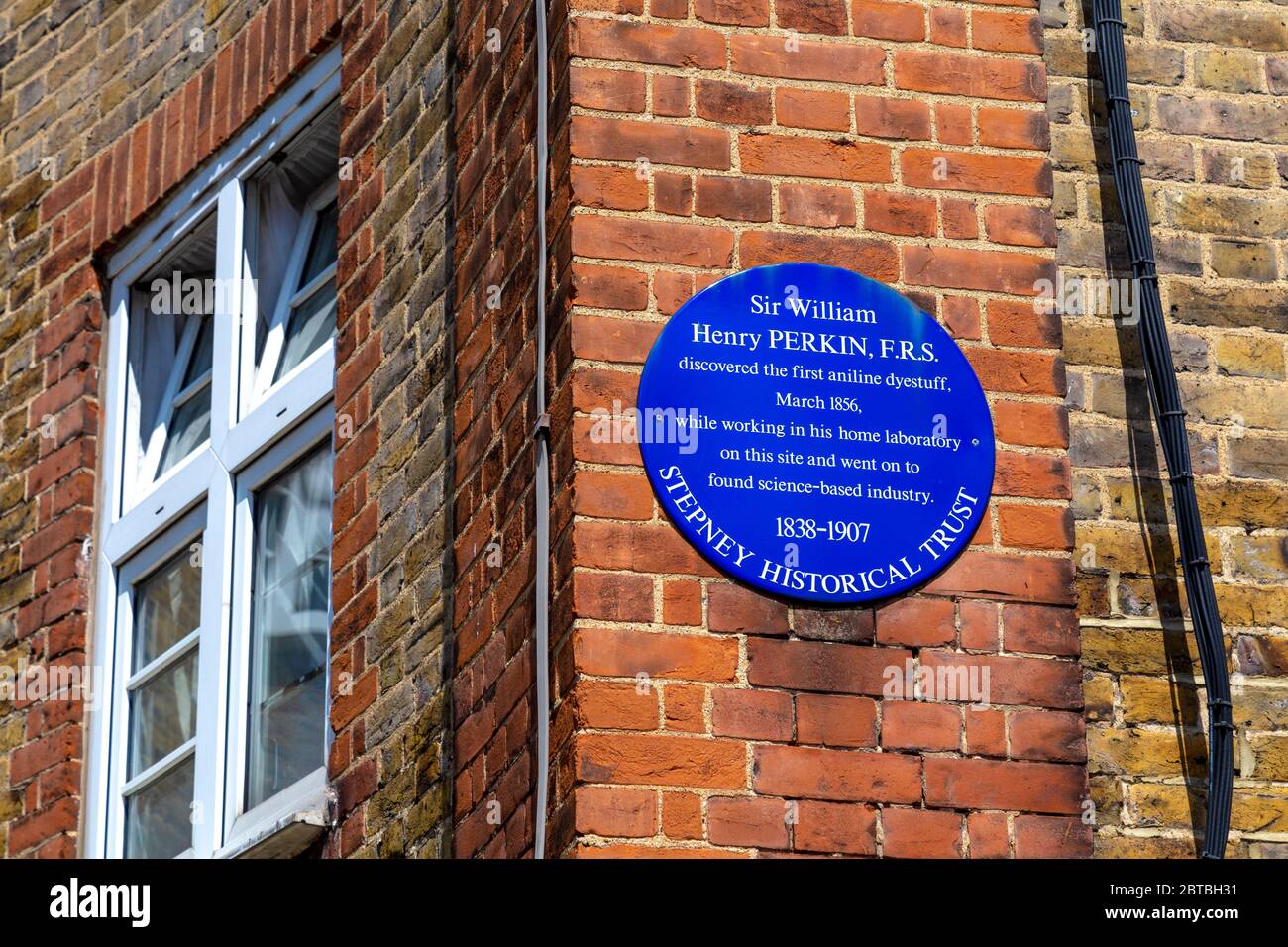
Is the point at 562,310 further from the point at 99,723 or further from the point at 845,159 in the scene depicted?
the point at 99,723

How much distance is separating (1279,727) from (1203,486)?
0.52 meters

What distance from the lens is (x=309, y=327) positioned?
255 inches

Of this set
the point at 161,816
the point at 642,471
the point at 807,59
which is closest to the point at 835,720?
the point at 642,471

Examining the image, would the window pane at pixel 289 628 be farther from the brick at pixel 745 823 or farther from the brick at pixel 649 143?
the brick at pixel 745 823

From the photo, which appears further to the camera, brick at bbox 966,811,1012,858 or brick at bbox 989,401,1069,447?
brick at bbox 989,401,1069,447

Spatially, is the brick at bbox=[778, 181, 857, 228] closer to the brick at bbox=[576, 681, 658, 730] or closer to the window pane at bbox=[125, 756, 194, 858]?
the brick at bbox=[576, 681, 658, 730]

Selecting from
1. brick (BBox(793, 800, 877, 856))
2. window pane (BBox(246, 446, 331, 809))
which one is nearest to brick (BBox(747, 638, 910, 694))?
brick (BBox(793, 800, 877, 856))

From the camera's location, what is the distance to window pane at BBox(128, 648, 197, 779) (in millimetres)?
6461

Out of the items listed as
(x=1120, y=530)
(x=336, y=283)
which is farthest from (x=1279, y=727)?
(x=336, y=283)

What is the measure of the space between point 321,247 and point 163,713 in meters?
1.31

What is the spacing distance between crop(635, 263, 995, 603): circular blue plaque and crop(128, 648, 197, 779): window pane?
223cm

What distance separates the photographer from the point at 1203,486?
5078 millimetres
